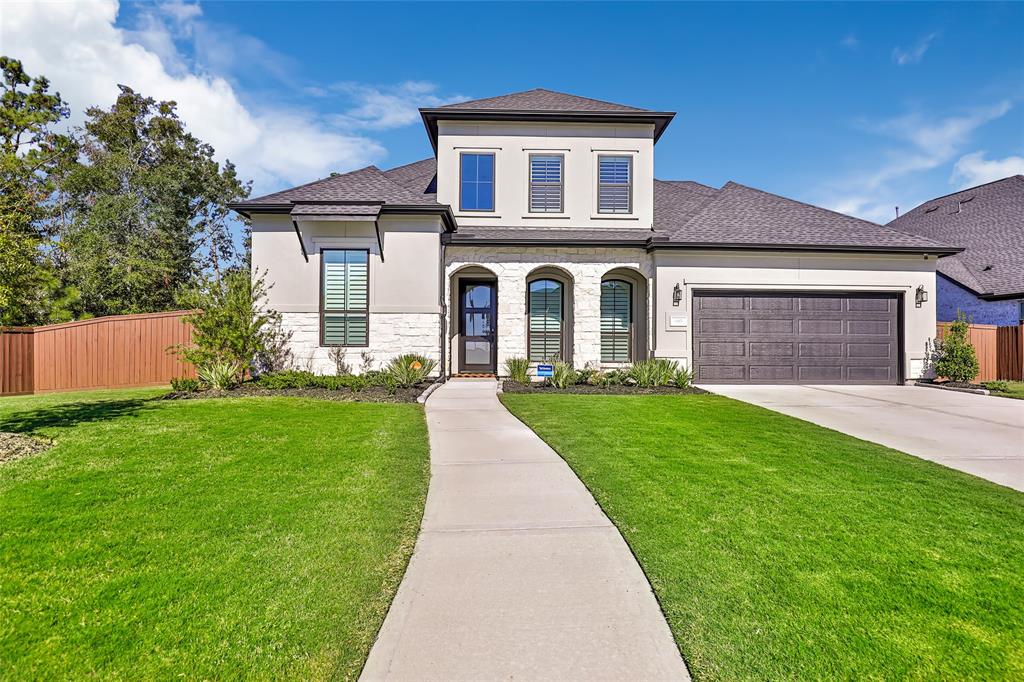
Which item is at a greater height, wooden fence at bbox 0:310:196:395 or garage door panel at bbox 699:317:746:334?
garage door panel at bbox 699:317:746:334

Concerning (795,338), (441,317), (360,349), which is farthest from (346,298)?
(795,338)

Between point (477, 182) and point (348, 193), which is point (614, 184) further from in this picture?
point (348, 193)

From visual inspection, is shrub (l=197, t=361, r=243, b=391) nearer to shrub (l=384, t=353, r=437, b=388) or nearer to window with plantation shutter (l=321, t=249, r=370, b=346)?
window with plantation shutter (l=321, t=249, r=370, b=346)

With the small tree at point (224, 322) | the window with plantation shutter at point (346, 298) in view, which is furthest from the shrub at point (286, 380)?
the window with plantation shutter at point (346, 298)

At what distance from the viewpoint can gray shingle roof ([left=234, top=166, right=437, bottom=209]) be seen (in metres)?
11.6

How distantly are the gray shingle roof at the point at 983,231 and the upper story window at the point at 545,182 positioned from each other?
12243 mm

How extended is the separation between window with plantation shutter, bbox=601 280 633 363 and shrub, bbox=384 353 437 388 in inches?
217

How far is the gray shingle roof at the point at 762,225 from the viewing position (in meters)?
12.6

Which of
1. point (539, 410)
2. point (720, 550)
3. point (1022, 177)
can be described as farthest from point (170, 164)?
point (1022, 177)

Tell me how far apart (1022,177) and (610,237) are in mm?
19685

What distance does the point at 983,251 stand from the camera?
705 inches

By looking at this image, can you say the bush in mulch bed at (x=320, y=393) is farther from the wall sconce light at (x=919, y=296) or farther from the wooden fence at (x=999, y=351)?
the wooden fence at (x=999, y=351)

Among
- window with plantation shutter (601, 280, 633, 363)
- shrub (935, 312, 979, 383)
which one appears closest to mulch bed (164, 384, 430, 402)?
window with plantation shutter (601, 280, 633, 363)

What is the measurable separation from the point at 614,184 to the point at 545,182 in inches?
79.9
